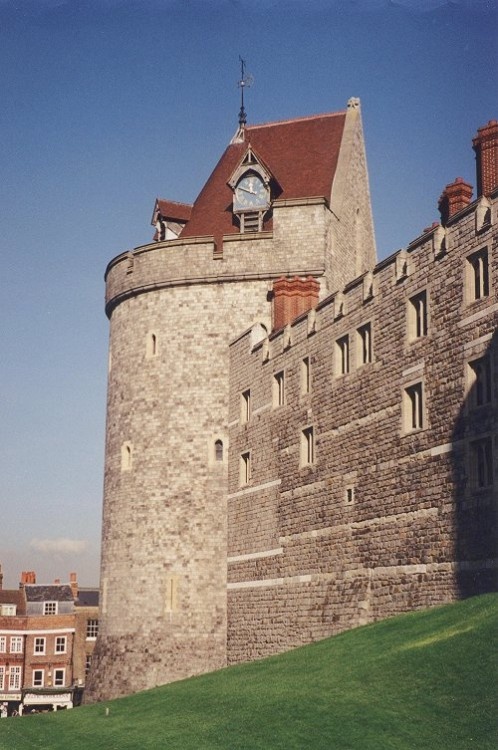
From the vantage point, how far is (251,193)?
130 ft

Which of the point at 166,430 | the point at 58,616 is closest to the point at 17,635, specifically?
the point at 58,616

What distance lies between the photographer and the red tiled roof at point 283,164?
39.8 m

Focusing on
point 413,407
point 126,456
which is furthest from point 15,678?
point 413,407

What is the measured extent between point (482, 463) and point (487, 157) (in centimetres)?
983

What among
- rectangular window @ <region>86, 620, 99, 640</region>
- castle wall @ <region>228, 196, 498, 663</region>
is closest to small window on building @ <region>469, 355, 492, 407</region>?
castle wall @ <region>228, 196, 498, 663</region>

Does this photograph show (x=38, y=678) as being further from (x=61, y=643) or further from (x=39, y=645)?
(x=61, y=643)

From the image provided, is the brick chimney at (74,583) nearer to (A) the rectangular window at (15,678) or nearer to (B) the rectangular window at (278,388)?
(A) the rectangular window at (15,678)

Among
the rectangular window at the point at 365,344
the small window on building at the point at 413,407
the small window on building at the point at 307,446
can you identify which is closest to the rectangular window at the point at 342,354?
the rectangular window at the point at 365,344

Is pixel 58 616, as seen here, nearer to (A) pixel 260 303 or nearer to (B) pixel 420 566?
(A) pixel 260 303

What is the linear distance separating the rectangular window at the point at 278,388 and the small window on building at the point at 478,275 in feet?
33.2

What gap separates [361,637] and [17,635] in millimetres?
53132

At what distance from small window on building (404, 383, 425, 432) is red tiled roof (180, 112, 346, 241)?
1402 cm

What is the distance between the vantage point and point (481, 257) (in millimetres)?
23797

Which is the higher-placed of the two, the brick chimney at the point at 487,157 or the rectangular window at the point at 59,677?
the brick chimney at the point at 487,157
